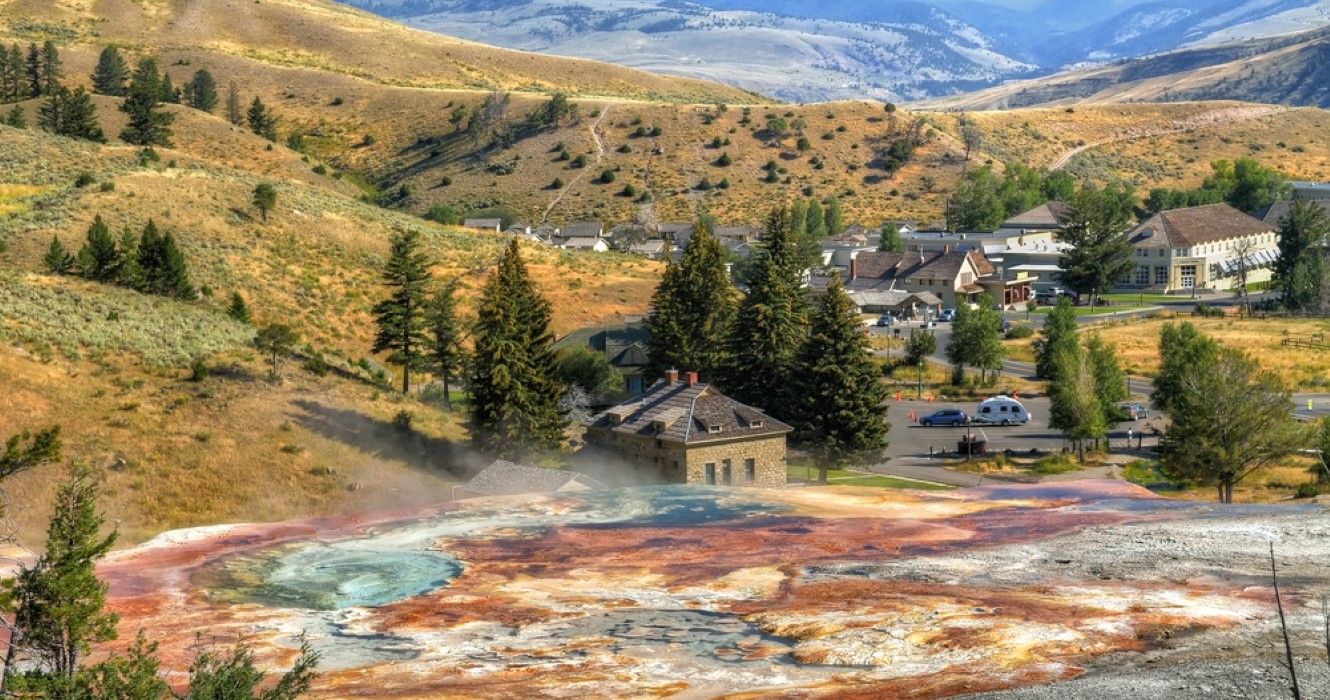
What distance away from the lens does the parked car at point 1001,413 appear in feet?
272

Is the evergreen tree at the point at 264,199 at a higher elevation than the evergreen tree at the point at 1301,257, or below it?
higher

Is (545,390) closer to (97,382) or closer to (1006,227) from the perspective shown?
(97,382)

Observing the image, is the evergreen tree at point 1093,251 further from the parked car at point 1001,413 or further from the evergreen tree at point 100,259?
the evergreen tree at point 100,259

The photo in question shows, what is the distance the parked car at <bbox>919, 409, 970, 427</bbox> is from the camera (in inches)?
3238

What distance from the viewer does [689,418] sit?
62719mm

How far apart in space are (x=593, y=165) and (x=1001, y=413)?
3870 inches

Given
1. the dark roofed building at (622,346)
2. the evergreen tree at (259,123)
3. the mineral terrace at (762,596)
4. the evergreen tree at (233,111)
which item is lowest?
the mineral terrace at (762,596)

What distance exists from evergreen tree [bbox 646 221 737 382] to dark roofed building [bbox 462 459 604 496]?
17.2m

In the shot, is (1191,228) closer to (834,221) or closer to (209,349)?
(834,221)

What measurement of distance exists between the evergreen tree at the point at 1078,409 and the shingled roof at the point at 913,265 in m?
54.3

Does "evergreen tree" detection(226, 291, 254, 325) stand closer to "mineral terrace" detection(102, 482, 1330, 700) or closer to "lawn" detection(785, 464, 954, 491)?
"mineral terrace" detection(102, 482, 1330, 700)

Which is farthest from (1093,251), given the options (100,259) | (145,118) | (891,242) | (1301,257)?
(100,259)

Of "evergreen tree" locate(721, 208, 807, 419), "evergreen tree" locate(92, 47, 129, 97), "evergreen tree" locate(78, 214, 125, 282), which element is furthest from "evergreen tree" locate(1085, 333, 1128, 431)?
"evergreen tree" locate(92, 47, 129, 97)

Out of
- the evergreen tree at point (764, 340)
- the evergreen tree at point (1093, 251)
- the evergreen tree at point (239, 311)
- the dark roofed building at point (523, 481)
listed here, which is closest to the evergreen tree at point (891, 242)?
the evergreen tree at point (1093, 251)
